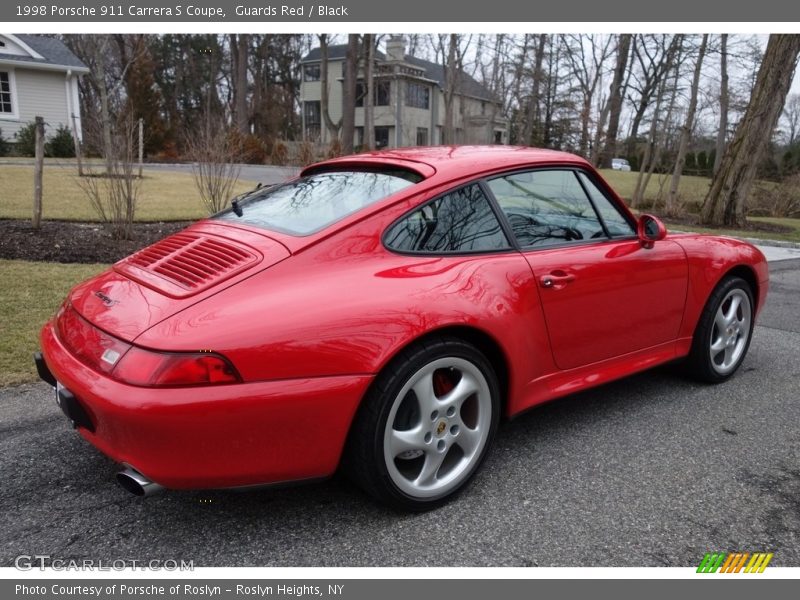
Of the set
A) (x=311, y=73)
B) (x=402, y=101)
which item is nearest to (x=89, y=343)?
(x=402, y=101)

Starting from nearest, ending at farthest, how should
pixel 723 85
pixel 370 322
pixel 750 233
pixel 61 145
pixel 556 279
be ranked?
pixel 370 322 → pixel 556 279 → pixel 750 233 → pixel 723 85 → pixel 61 145

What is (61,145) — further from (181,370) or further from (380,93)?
(181,370)

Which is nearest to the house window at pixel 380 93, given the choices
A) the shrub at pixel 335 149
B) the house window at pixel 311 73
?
the house window at pixel 311 73

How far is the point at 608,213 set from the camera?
336cm

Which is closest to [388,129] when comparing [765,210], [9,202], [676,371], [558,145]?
[558,145]

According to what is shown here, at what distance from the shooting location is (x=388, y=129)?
151 ft

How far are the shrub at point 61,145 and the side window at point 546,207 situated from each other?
27.9 metres

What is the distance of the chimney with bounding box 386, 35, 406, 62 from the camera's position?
39434 mm

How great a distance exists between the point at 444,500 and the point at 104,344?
4.70 ft

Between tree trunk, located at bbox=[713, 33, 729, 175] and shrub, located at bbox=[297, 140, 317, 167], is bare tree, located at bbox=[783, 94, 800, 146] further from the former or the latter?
shrub, located at bbox=[297, 140, 317, 167]

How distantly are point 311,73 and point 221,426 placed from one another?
48.7m

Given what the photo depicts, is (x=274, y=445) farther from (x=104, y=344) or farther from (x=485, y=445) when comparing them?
(x=485, y=445)

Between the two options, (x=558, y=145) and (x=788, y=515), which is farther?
(x=558, y=145)
